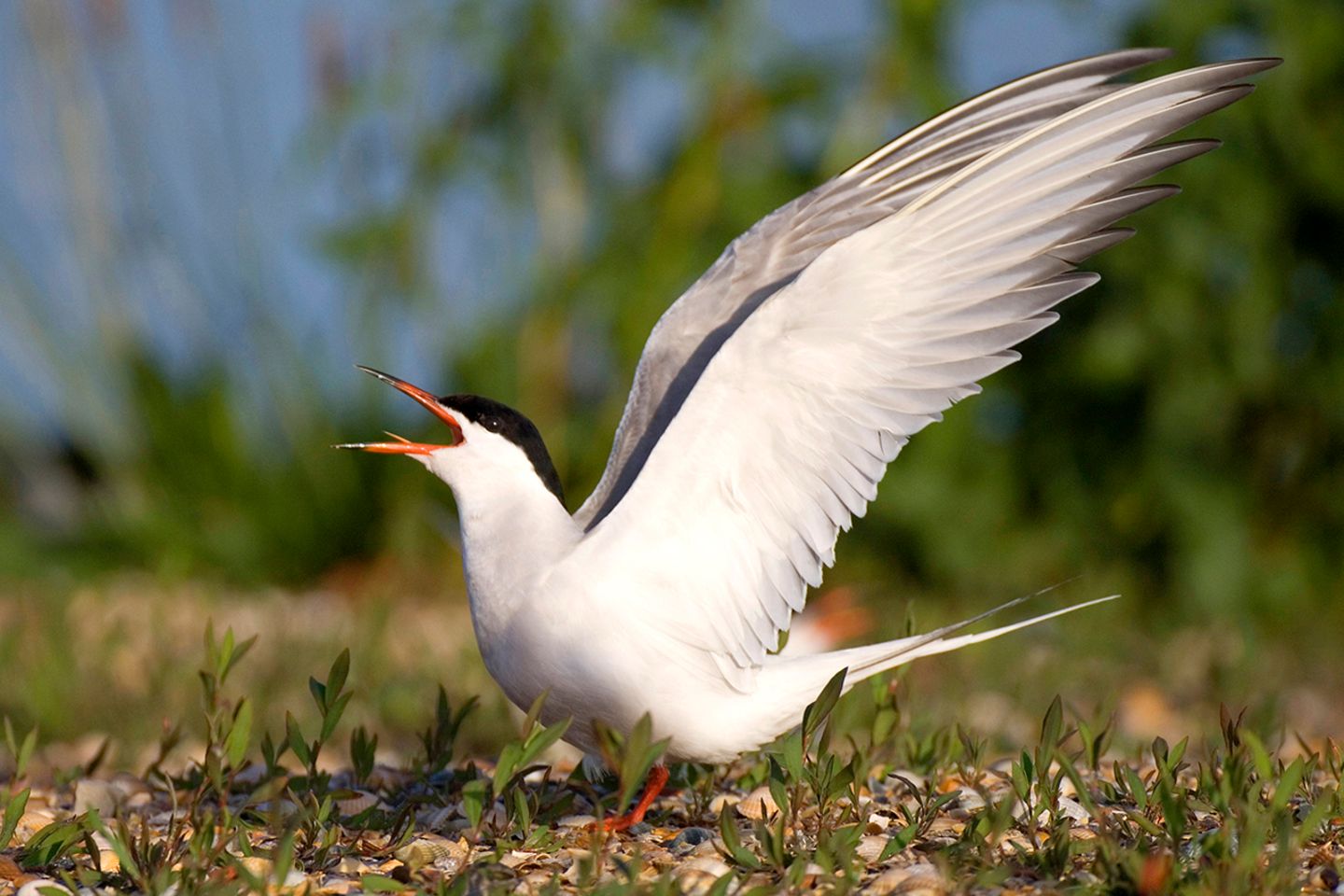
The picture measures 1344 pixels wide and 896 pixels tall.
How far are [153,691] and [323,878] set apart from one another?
5.85 feet

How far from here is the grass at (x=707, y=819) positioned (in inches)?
79.7

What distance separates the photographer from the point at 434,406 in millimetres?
2664

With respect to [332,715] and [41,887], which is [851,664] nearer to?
[332,715]

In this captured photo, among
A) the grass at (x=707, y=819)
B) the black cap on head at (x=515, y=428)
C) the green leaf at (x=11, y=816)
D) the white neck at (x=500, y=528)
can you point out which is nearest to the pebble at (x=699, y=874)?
the grass at (x=707, y=819)

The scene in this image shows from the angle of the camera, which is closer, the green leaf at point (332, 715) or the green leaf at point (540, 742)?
the green leaf at point (540, 742)

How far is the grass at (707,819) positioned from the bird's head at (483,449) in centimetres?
39

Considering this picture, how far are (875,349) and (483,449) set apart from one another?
69cm

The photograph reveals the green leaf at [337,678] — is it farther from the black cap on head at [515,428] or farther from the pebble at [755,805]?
the pebble at [755,805]

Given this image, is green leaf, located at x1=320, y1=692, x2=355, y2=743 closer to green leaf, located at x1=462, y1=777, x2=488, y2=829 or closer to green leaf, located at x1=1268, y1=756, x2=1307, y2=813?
green leaf, located at x1=462, y1=777, x2=488, y2=829

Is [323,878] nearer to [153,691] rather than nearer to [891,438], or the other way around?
[891,438]

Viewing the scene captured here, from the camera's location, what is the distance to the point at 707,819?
2.53 metres

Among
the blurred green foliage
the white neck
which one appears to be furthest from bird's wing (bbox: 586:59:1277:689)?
the blurred green foliage

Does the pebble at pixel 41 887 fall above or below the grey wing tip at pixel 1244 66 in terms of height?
below

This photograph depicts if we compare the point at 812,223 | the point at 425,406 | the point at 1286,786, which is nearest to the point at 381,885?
the point at 425,406
